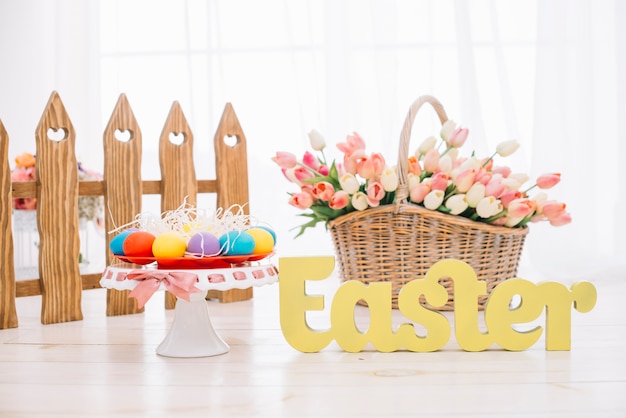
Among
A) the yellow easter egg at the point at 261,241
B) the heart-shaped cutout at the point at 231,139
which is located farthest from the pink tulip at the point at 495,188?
the heart-shaped cutout at the point at 231,139

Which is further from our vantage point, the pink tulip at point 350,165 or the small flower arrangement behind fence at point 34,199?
the small flower arrangement behind fence at point 34,199

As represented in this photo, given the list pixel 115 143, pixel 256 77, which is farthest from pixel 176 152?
pixel 256 77

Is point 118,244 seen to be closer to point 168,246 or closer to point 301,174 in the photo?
point 168,246

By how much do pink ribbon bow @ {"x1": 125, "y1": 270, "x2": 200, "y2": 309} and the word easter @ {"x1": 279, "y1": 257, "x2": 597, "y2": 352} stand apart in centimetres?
18

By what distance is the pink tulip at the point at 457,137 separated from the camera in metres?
1.75

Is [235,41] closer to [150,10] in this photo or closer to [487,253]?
[150,10]

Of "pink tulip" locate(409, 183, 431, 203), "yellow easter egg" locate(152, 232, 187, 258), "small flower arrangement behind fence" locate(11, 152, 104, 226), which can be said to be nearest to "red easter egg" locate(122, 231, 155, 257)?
"yellow easter egg" locate(152, 232, 187, 258)

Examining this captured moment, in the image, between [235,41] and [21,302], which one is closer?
[21,302]

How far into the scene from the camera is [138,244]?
1270 millimetres

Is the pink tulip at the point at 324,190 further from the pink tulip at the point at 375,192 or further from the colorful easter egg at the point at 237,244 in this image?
the colorful easter egg at the point at 237,244

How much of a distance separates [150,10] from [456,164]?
1851 millimetres

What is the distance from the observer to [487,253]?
1758 millimetres

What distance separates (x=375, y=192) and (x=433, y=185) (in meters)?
0.14

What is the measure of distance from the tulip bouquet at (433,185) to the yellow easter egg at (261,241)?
416 millimetres
